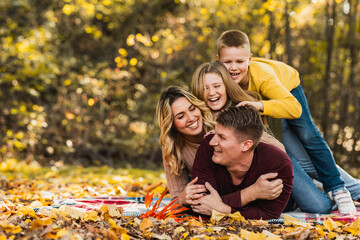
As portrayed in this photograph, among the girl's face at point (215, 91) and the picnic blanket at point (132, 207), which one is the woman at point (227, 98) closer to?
the girl's face at point (215, 91)

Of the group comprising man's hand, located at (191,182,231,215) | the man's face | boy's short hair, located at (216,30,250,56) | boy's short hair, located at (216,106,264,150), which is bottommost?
man's hand, located at (191,182,231,215)

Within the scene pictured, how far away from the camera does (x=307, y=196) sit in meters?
3.43

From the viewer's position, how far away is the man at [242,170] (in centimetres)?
264

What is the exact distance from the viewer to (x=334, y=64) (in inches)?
338

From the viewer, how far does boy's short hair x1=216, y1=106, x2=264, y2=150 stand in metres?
2.62

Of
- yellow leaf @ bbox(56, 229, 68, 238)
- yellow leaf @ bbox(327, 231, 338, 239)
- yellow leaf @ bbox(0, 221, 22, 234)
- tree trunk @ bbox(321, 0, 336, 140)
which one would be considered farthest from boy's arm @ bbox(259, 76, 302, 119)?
tree trunk @ bbox(321, 0, 336, 140)

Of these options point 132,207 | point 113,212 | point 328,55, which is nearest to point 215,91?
point 132,207

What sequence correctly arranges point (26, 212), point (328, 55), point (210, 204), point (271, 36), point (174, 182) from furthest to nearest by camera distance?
point (271, 36) → point (328, 55) → point (174, 182) → point (210, 204) → point (26, 212)

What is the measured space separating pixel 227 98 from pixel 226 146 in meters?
0.85

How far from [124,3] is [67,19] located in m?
1.33

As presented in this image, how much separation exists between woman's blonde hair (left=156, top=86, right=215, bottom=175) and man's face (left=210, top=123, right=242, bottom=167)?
1.94 ft

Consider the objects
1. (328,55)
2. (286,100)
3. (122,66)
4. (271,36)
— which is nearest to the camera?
(286,100)

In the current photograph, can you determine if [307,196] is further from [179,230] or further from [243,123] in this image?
[179,230]

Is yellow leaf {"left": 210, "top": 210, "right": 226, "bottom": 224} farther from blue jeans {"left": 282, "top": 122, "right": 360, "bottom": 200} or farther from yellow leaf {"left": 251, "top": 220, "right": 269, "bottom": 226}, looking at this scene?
blue jeans {"left": 282, "top": 122, "right": 360, "bottom": 200}
